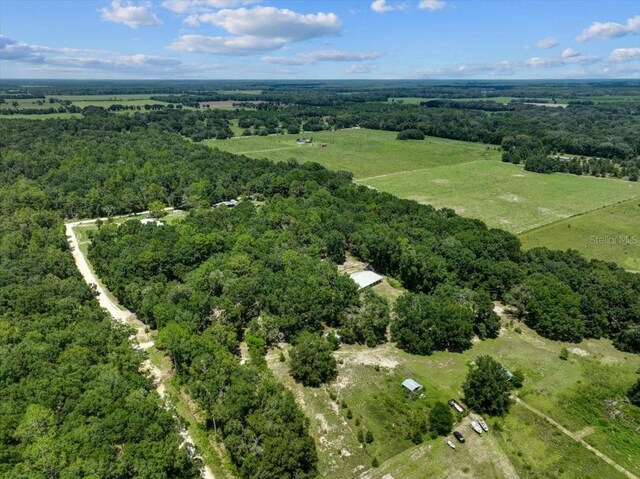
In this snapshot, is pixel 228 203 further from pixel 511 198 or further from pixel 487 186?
pixel 487 186

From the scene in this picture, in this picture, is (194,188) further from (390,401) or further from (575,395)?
(575,395)

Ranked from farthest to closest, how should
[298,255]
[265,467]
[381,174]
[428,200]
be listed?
[381,174] < [428,200] < [298,255] < [265,467]

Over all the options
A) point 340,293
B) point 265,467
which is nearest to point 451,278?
point 340,293

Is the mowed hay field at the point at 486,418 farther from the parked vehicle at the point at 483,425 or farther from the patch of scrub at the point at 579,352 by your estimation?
the parked vehicle at the point at 483,425

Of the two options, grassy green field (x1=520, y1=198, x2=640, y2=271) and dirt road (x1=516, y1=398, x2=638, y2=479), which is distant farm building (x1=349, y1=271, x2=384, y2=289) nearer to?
dirt road (x1=516, y1=398, x2=638, y2=479)

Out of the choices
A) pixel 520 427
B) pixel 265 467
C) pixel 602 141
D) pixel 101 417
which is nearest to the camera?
pixel 265 467

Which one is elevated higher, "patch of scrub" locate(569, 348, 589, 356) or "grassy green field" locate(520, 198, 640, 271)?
"grassy green field" locate(520, 198, 640, 271)

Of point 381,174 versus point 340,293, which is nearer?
point 340,293
